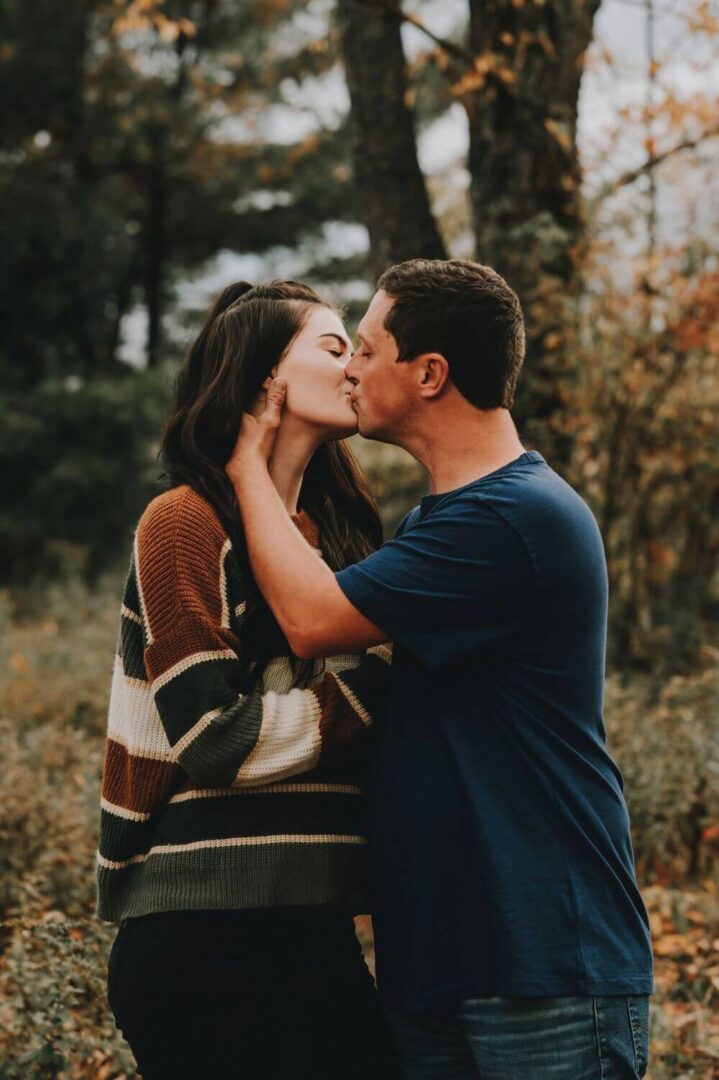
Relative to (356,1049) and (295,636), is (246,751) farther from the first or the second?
(356,1049)

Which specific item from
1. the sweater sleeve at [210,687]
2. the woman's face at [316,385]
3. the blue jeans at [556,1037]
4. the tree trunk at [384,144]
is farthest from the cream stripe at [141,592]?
the tree trunk at [384,144]

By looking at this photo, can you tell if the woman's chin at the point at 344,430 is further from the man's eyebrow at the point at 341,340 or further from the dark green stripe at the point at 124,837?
the dark green stripe at the point at 124,837

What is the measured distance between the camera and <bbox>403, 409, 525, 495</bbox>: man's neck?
7.00 feet

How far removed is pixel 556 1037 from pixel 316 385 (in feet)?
4.35

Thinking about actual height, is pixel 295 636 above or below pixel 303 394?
below

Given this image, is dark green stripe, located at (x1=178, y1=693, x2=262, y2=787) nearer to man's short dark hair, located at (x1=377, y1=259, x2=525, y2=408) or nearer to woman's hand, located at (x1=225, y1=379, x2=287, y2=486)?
woman's hand, located at (x1=225, y1=379, x2=287, y2=486)

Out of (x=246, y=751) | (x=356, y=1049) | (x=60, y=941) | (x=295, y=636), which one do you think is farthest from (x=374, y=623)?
(x=60, y=941)

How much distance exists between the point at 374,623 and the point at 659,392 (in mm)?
4825

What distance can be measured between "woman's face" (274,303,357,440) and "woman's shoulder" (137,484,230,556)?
331mm

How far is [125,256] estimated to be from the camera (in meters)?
15.9

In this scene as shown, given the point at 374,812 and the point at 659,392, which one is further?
the point at 659,392

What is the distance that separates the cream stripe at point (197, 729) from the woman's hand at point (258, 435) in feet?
1.66

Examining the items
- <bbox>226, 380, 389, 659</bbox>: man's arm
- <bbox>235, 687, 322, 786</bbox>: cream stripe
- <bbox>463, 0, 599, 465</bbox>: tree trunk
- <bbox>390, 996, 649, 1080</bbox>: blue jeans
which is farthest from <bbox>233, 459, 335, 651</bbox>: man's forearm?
<bbox>463, 0, 599, 465</bbox>: tree trunk

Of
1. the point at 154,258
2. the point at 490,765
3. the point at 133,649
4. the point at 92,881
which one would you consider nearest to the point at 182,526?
the point at 133,649
